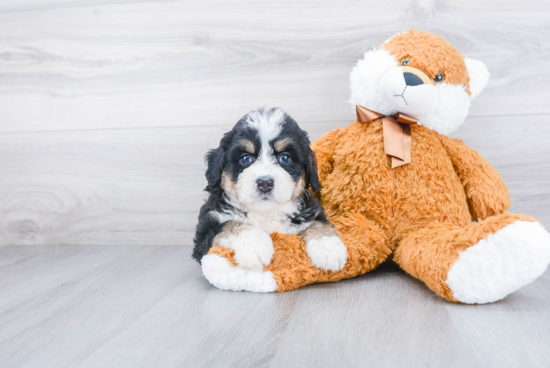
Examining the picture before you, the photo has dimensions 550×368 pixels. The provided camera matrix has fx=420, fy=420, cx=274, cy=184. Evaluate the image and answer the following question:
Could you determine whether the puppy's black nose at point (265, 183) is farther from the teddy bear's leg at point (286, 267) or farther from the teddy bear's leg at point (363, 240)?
the teddy bear's leg at point (363, 240)

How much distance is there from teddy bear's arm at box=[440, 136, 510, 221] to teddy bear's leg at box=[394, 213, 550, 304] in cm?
33

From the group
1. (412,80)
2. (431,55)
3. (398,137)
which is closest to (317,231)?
(398,137)

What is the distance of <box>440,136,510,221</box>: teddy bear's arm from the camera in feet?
4.86

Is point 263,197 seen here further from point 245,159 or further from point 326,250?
point 326,250

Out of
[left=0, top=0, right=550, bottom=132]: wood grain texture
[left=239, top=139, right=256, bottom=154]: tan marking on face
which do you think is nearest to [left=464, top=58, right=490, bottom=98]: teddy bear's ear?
[left=0, top=0, right=550, bottom=132]: wood grain texture

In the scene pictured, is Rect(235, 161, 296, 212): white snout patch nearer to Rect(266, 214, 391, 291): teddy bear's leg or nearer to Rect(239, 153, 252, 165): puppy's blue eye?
Rect(239, 153, 252, 165): puppy's blue eye

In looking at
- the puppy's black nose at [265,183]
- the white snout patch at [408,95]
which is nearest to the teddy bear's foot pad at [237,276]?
the puppy's black nose at [265,183]

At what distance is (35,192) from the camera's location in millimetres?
2211

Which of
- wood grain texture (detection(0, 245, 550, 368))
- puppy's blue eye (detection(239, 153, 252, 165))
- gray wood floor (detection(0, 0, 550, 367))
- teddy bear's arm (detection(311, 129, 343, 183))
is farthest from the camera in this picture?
teddy bear's arm (detection(311, 129, 343, 183))

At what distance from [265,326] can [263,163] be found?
0.50 metres

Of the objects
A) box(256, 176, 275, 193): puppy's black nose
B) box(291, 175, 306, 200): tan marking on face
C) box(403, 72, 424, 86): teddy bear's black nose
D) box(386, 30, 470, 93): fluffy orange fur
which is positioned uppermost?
box(386, 30, 470, 93): fluffy orange fur

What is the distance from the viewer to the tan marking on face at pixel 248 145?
4.33 feet

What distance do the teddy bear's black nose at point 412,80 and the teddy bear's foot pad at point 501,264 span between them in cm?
53

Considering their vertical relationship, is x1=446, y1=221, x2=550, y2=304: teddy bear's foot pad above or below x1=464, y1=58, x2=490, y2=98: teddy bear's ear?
below
